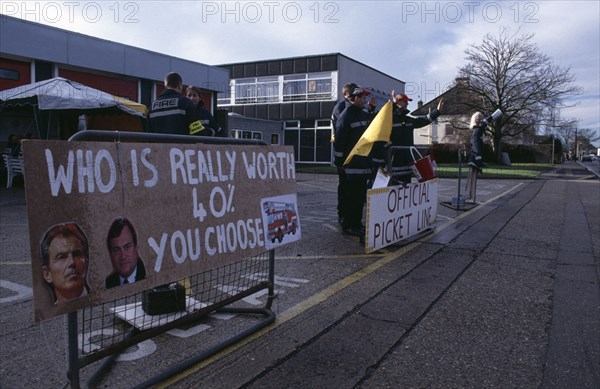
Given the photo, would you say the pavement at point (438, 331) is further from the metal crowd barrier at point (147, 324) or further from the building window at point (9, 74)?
the building window at point (9, 74)


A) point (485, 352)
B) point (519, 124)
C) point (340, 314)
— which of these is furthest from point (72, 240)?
point (519, 124)

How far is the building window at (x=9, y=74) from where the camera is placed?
51.5ft

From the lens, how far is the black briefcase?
353 centimetres

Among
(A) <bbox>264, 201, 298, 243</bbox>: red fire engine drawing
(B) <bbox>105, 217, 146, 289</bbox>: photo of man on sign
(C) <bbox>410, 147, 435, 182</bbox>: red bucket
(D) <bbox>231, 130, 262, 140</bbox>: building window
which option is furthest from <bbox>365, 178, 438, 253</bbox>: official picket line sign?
(D) <bbox>231, 130, 262, 140</bbox>: building window

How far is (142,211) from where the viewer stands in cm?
267

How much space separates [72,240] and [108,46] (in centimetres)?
1925

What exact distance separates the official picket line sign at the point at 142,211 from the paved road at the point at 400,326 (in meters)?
0.69

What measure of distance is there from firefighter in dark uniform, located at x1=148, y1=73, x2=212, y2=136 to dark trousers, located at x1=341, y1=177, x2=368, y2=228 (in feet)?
8.90

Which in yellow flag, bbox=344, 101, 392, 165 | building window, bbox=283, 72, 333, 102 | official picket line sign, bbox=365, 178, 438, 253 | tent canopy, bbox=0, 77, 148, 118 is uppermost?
building window, bbox=283, 72, 333, 102

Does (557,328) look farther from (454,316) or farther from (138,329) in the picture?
(138,329)

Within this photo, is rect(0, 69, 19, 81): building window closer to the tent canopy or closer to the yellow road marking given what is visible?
the tent canopy

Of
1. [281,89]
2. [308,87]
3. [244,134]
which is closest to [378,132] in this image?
[244,134]

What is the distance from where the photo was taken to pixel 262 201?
12.0ft

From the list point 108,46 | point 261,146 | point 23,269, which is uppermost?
point 108,46
